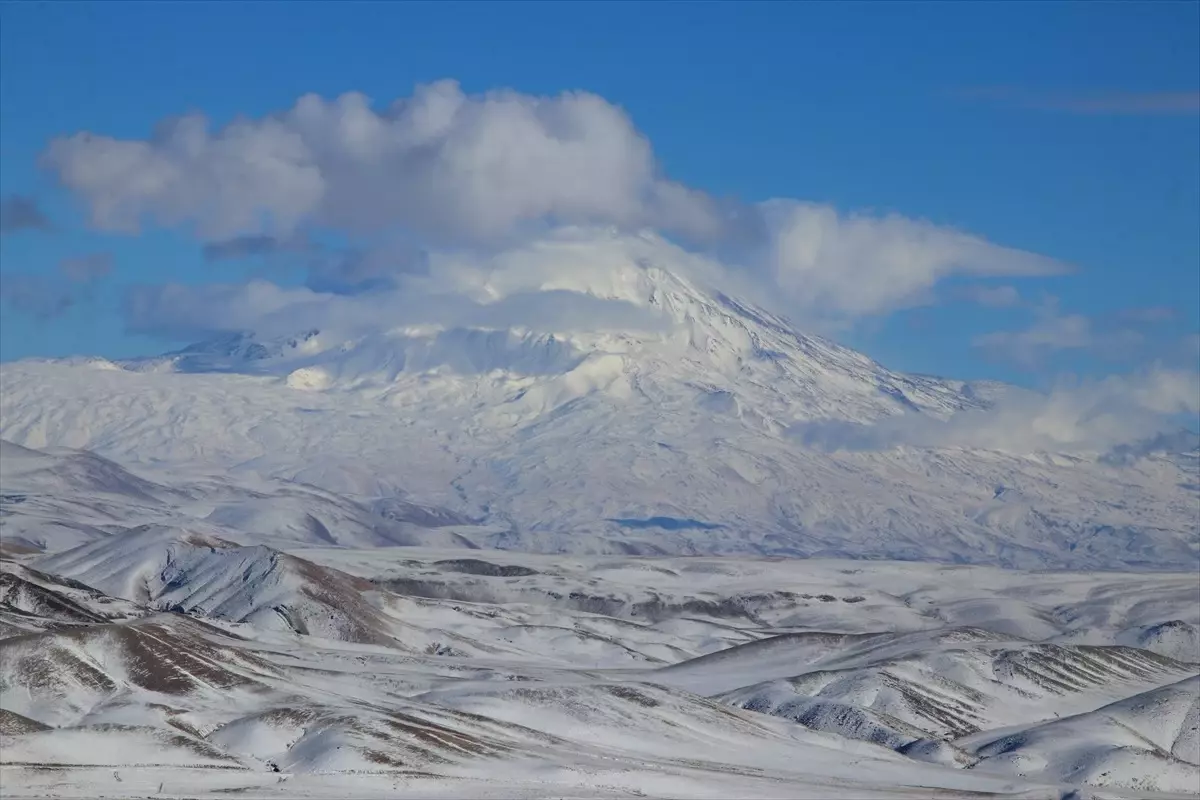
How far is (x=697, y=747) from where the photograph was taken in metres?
143

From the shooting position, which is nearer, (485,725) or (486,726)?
(486,726)

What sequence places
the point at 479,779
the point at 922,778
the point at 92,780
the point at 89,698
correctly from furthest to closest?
1. the point at 922,778
2. the point at 89,698
3. the point at 479,779
4. the point at 92,780

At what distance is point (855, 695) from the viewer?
180500 mm

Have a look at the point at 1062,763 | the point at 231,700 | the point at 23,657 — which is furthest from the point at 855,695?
the point at 23,657

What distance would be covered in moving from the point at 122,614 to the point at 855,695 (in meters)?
70.6

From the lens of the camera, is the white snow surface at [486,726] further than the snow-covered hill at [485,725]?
No

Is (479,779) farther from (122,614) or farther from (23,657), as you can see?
(122,614)

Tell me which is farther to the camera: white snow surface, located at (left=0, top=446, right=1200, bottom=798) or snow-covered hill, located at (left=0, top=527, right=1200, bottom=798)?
snow-covered hill, located at (left=0, top=527, right=1200, bottom=798)

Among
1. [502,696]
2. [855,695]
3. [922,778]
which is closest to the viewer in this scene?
[922,778]

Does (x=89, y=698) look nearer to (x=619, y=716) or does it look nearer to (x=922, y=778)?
(x=619, y=716)

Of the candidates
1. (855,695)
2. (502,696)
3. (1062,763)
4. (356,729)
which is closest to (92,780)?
(356,729)

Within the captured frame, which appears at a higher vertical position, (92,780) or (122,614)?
(122,614)

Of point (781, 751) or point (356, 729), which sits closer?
point (356, 729)

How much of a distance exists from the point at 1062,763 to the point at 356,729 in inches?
2333
